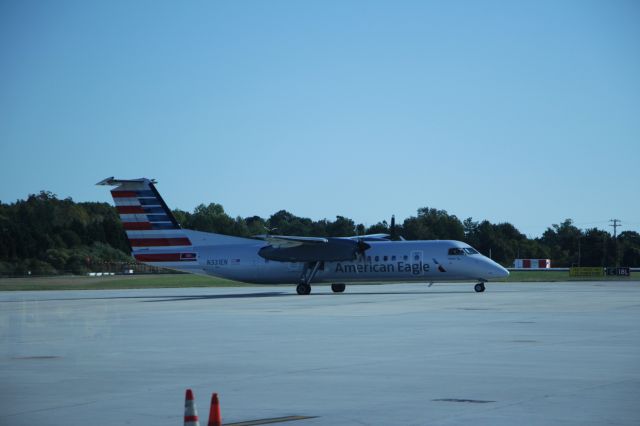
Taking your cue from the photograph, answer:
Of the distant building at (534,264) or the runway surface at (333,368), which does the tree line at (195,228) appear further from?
the runway surface at (333,368)

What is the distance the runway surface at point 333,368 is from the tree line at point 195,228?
5961 centimetres

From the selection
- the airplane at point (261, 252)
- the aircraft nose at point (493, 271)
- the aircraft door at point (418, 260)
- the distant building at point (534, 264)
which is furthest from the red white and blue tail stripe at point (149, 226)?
the distant building at point (534, 264)

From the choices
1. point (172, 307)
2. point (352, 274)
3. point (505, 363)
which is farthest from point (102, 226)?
point (505, 363)

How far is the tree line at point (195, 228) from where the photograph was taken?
10150cm

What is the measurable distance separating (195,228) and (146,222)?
71.2 meters

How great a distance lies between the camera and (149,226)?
171ft

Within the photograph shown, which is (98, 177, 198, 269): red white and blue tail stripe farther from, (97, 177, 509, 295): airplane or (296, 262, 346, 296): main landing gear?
(296, 262, 346, 296): main landing gear

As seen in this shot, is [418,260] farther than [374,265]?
No

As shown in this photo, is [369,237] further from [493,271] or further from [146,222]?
[146,222]

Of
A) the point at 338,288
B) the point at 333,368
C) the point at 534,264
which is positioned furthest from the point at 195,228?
the point at 333,368

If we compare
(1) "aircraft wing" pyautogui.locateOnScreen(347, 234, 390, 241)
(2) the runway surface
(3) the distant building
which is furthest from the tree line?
(2) the runway surface

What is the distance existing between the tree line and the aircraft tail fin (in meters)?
35.3

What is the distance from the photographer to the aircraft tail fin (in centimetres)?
5206

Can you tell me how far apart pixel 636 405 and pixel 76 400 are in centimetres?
788
